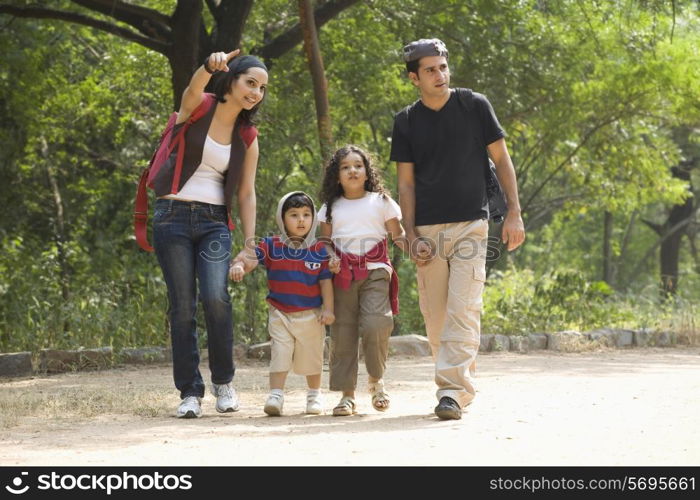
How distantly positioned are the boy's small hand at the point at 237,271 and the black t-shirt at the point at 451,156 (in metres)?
1.07

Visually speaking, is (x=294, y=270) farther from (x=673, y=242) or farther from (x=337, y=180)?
(x=673, y=242)

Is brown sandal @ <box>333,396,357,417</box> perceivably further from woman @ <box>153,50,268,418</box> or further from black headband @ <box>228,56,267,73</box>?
black headband @ <box>228,56,267,73</box>

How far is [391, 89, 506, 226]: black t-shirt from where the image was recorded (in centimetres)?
617

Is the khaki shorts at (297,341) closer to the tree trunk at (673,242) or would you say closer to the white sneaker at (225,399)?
the white sneaker at (225,399)

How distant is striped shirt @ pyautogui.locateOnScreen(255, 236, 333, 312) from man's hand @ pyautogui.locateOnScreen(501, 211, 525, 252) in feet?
3.47

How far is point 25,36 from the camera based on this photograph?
546 inches

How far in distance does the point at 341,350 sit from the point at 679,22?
12920 mm

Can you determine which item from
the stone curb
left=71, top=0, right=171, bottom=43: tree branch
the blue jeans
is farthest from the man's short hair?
left=71, top=0, right=171, bottom=43: tree branch

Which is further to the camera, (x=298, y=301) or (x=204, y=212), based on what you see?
(x=298, y=301)

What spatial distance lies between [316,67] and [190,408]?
4863 mm

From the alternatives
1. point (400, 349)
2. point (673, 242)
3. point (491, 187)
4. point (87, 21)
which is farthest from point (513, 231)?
point (673, 242)

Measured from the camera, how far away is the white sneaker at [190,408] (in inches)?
240

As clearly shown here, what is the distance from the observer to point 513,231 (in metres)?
6.15

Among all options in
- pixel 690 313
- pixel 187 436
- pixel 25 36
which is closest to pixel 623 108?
pixel 690 313
